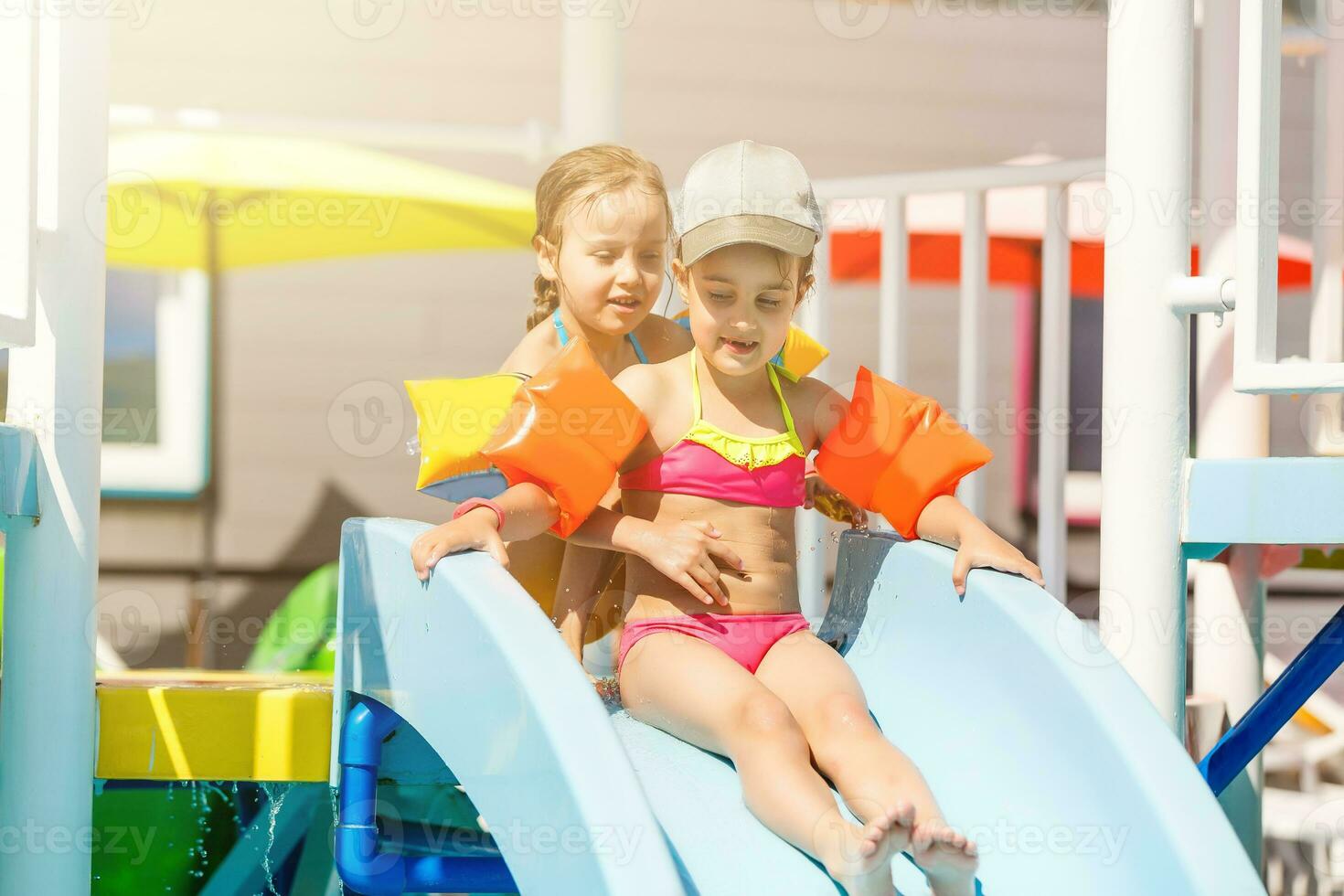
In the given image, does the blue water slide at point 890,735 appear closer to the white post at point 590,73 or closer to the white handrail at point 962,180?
the white handrail at point 962,180

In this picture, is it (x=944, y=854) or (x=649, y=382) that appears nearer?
(x=944, y=854)

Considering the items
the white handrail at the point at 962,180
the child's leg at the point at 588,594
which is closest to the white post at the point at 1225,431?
the white handrail at the point at 962,180

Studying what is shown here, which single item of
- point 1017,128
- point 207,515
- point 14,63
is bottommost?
point 207,515

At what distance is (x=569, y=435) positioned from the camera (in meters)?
1.94

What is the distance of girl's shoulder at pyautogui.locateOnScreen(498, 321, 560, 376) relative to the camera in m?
2.34

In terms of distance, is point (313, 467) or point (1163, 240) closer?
point (1163, 240)

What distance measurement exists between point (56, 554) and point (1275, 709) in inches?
85.5

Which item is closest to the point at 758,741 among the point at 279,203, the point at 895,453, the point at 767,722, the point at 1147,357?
the point at 767,722

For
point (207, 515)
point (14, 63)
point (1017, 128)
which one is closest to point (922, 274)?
point (1017, 128)

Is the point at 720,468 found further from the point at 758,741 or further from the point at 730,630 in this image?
the point at 758,741

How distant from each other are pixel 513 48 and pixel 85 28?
140 inches

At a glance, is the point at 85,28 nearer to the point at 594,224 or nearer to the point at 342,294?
the point at 594,224

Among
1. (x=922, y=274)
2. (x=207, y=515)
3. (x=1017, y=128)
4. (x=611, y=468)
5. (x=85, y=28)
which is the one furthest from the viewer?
(x=1017, y=128)

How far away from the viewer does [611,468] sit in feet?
6.54
